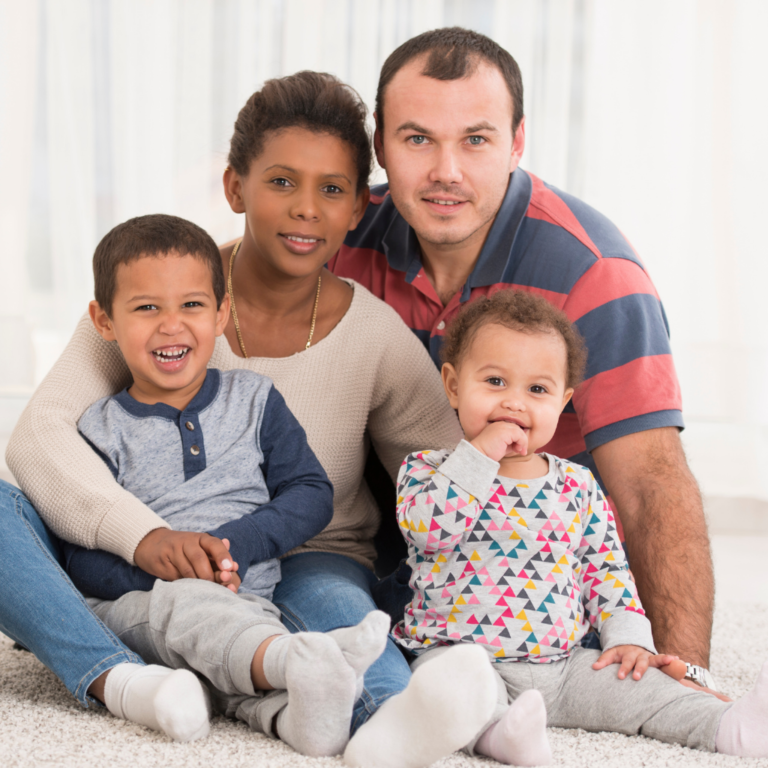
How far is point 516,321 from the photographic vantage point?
4.24 ft

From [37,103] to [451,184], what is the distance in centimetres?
229

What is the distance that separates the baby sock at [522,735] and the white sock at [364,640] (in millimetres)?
177

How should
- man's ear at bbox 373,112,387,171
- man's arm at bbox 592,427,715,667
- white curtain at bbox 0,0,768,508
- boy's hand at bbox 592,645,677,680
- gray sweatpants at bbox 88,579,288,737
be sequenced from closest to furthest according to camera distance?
gray sweatpants at bbox 88,579,288,737, boy's hand at bbox 592,645,677,680, man's arm at bbox 592,427,715,667, man's ear at bbox 373,112,387,171, white curtain at bbox 0,0,768,508

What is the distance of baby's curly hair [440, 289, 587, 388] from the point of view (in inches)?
51.0

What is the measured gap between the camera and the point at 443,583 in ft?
4.09

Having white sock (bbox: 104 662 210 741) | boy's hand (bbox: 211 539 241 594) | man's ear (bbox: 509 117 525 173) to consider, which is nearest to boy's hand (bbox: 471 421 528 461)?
boy's hand (bbox: 211 539 241 594)

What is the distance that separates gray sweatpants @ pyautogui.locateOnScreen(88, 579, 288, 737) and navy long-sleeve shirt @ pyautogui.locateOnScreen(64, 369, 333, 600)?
3.0 inches

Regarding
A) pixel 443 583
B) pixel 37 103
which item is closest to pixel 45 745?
pixel 443 583

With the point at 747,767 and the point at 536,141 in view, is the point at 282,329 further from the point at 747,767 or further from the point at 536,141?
the point at 536,141

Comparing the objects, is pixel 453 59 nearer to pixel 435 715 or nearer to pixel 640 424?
pixel 640 424

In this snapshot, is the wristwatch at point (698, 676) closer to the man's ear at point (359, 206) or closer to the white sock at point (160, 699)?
the white sock at point (160, 699)

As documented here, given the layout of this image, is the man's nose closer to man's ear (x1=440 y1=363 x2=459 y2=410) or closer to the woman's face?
the woman's face

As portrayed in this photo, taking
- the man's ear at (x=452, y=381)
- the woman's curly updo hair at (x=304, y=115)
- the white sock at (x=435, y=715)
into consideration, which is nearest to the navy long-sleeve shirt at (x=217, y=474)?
the man's ear at (x=452, y=381)

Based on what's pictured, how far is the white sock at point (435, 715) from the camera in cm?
91
